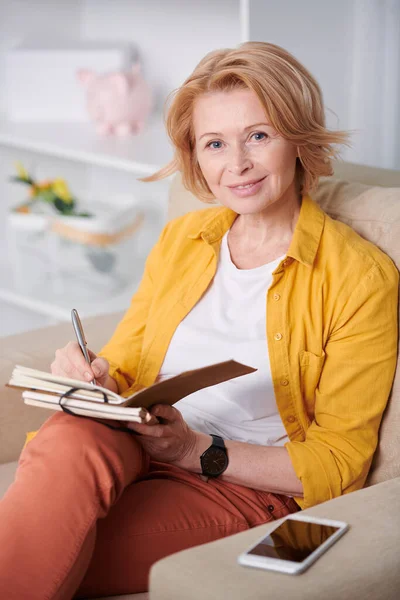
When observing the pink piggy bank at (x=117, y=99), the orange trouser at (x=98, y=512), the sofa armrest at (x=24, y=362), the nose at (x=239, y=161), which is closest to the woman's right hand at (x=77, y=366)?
the orange trouser at (x=98, y=512)

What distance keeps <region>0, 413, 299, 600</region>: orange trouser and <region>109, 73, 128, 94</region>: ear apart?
1.57 metres

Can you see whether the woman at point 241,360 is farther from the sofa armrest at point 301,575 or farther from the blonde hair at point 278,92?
the sofa armrest at point 301,575

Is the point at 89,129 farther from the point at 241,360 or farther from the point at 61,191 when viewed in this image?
the point at 241,360

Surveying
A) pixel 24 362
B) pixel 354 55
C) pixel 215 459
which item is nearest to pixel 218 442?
pixel 215 459

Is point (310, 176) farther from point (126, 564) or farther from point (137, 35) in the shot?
point (137, 35)

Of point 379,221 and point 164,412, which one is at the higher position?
point 379,221

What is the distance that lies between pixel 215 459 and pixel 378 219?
0.46 meters

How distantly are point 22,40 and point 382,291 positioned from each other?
83.3 inches

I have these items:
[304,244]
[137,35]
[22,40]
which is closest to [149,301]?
[304,244]

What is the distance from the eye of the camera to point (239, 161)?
1.43 m

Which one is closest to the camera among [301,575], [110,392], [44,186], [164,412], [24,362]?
[301,575]

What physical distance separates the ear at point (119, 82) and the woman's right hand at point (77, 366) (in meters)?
1.45

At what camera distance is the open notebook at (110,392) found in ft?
Answer: 3.84

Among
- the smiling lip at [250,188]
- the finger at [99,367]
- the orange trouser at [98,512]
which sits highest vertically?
the smiling lip at [250,188]
